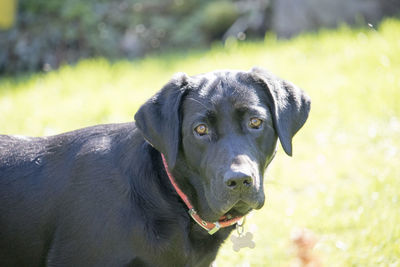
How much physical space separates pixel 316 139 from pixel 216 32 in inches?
195

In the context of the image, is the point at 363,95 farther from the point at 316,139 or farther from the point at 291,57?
the point at 291,57

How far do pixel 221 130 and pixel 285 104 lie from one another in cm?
46

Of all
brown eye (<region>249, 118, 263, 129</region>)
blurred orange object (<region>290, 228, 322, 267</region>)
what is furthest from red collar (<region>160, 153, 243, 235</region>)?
blurred orange object (<region>290, 228, 322, 267</region>)

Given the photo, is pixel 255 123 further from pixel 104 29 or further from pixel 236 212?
pixel 104 29

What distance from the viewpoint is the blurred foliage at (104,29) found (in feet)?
31.2

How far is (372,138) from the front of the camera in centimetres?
556

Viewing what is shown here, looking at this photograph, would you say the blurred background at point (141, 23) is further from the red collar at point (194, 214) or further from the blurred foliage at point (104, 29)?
the red collar at point (194, 214)

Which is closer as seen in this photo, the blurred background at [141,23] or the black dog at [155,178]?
the black dog at [155,178]

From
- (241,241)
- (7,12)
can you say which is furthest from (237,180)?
(7,12)

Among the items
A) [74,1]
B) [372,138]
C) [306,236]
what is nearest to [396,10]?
[372,138]

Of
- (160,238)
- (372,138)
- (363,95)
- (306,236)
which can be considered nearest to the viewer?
(306,236)

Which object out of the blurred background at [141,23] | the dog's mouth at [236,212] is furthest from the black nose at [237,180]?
the blurred background at [141,23]

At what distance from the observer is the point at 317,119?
6059 millimetres

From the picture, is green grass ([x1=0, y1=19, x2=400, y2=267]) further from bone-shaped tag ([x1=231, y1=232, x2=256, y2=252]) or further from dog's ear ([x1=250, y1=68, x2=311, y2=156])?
dog's ear ([x1=250, y1=68, x2=311, y2=156])
